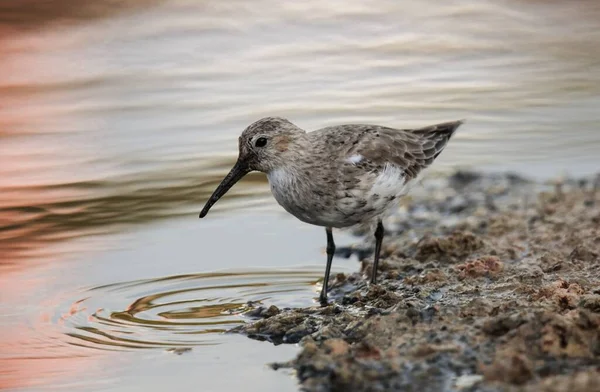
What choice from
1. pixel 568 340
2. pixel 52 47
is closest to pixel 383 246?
pixel 568 340

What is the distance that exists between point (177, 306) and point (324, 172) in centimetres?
137

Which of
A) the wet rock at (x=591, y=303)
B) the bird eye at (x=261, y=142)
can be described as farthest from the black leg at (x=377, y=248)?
the wet rock at (x=591, y=303)

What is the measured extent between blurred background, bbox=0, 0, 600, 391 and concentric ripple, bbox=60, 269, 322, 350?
0.07ft

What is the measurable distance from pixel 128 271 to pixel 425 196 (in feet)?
10.6

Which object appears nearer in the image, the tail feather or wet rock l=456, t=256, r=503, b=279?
wet rock l=456, t=256, r=503, b=279

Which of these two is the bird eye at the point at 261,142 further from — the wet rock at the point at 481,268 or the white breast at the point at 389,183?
the wet rock at the point at 481,268

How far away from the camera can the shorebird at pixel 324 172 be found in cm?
670

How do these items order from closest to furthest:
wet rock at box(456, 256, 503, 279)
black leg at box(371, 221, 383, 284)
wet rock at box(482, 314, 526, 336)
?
wet rock at box(482, 314, 526, 336) < wet rock at box(456, 256, 503, 279) < black leg at box(371, 221, 383, 284)

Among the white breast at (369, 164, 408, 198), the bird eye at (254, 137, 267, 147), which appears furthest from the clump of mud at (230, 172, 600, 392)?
the bird eye at (254, 137, 267, 147)

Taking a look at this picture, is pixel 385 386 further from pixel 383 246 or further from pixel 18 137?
pixel 18 137

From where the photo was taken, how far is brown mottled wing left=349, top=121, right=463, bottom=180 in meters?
7.09

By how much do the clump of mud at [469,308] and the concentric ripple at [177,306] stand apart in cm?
26

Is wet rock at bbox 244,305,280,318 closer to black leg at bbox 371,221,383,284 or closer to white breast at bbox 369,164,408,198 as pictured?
black leg at bbox 371,221,383,284

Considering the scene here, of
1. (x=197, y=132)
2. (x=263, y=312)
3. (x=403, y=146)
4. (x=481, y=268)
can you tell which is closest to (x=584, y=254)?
(x=481, y=268)
